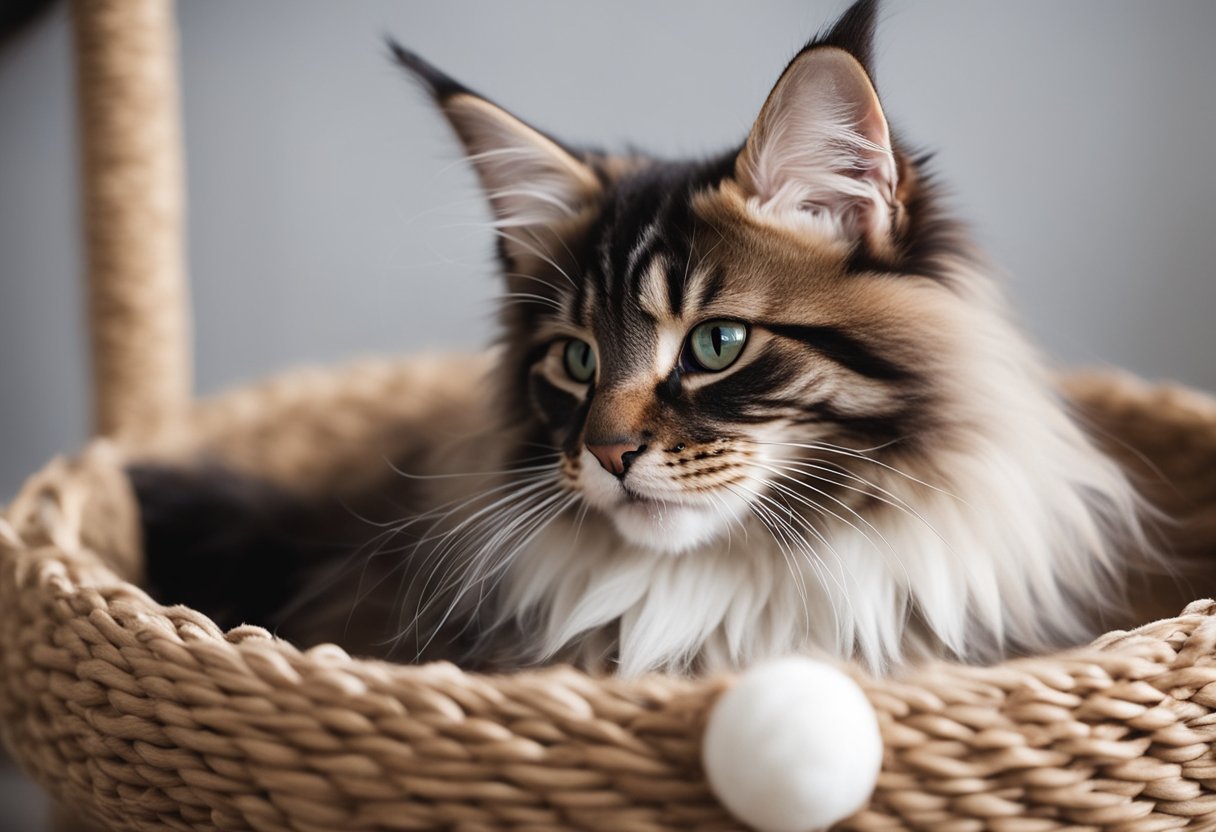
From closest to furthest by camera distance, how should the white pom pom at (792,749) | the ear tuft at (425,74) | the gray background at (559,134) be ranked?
the white pom pom at (792,749), the ear tuft at (425,74), the gray background at (559,134)

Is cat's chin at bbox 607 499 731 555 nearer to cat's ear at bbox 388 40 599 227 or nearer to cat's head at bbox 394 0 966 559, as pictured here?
cat's head at bbox 394 0 966 559

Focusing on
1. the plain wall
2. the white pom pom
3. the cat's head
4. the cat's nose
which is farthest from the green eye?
the plain wall

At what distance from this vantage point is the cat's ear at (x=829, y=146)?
1082 millimetres

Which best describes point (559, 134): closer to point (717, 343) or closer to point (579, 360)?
point (579, 360)

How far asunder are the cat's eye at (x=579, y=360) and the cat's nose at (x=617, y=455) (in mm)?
198

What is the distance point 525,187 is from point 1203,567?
1.15m

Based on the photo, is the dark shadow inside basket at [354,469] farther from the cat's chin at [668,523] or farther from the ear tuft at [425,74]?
the ear tuft at [425,74]

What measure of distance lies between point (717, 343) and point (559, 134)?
1.49 m

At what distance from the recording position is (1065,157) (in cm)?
248

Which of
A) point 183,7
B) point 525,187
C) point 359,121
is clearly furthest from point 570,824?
point 183,7

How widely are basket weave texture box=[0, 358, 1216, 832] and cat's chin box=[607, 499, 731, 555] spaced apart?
Result: 0.24 meters

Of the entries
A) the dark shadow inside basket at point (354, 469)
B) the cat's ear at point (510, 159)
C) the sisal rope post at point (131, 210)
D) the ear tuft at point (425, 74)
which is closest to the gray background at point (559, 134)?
the dark shadow inside basket at point (354, 469)

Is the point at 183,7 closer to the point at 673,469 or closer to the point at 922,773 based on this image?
the point at 673,469

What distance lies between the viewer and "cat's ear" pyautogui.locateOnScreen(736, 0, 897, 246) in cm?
108
